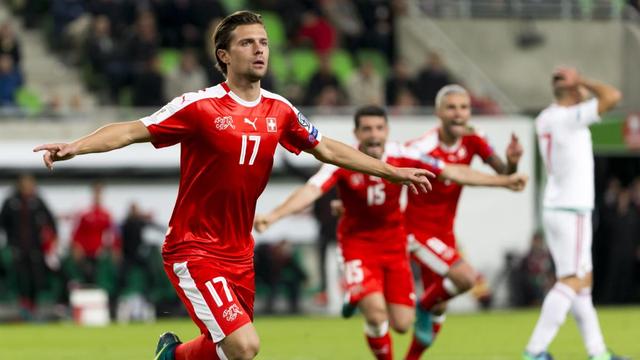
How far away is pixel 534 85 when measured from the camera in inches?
1169

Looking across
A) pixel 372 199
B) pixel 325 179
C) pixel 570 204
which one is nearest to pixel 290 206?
pixel 325 179

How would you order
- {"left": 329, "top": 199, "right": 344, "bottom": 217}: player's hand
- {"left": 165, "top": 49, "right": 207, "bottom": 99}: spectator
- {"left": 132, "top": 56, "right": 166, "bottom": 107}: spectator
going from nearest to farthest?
{"left": 329, "top": 199, "right": 344, "bottom": 217}: player's hand
{"left": 132, "top": 56, "right": 166, "bottom": 107}: spectator
{"left": 165, "top": 49, "right": 207, "bottom": 99}: spectator

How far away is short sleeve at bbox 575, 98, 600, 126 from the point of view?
13.9 m

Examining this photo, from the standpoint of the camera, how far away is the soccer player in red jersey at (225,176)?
9.31 metres

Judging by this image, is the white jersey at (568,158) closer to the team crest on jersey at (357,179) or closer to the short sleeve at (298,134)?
the team crest on jersey at (357,179)

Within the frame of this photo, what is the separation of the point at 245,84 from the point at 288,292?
51.8 ft

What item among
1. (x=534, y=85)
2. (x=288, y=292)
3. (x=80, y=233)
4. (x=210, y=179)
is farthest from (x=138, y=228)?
(x=210, y=179)

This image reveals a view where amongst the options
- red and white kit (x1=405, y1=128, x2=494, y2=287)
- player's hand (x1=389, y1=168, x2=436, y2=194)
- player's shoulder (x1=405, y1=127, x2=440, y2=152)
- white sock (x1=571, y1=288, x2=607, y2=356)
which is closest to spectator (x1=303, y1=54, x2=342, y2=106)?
red and white kit (x1=405, y1=128, x2=494, y2=287)

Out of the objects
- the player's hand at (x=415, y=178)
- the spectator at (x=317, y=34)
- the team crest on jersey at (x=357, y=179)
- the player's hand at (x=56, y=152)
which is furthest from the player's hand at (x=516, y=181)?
the spectator at (x=317, y=34)

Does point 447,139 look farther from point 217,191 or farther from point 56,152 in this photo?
point 56,152

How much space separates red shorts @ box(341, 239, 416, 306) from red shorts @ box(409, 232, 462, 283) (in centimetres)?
57

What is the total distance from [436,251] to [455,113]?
4.35 ft

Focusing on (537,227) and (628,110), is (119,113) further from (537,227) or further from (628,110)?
(628,110)

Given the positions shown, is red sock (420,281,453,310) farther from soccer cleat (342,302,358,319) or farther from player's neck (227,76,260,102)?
player's neck (227,76,260,102)
